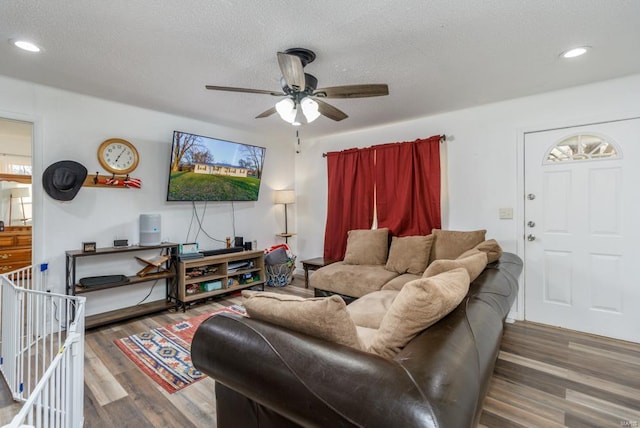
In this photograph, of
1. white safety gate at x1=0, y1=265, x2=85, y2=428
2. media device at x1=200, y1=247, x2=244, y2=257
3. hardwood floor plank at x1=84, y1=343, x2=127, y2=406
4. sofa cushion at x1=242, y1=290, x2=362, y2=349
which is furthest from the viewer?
media device at x1=200, y1=247, x2=244, y2=257

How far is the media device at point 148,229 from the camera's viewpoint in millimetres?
3379

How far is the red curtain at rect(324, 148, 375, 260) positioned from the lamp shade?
1.92 feet

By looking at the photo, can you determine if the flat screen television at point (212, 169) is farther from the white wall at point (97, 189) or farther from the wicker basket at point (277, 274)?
the wicker basket at point (277, 274)

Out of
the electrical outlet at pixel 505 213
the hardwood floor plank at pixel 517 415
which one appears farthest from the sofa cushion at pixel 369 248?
the hardwood floor plank at pixel 517 415

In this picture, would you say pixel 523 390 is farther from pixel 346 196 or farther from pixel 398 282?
pixel 346 196

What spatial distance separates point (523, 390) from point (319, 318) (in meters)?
1.79

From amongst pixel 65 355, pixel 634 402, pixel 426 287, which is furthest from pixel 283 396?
pixel 634 402

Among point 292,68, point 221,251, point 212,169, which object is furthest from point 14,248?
point 292,68

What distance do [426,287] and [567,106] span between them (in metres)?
3.07

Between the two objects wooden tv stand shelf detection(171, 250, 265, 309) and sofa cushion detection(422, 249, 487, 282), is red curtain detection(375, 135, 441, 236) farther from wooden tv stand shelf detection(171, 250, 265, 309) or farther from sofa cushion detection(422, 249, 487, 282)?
sofa cushion detection(422, 249, 487, 282)

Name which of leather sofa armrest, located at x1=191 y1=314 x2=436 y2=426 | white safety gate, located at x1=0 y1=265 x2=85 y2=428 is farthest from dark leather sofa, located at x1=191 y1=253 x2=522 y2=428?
white safety gate, located at x1=0 y1=265 x2=85 y2=428

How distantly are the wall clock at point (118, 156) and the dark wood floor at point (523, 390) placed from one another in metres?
1.73

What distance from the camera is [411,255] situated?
3404 mm

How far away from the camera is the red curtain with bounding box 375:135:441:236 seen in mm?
→ 3738
